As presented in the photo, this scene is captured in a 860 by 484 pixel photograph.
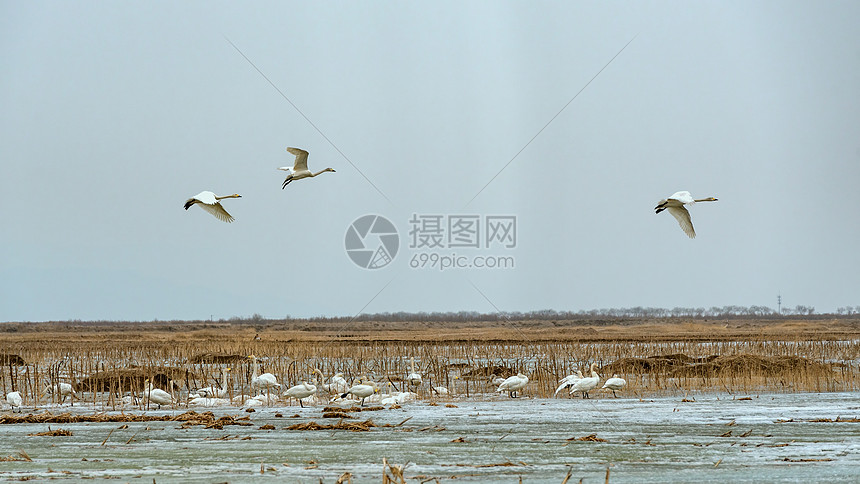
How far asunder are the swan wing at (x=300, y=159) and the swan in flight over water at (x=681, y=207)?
736 centimetres

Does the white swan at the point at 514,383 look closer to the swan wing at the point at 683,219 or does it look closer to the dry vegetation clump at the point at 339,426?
the swan wing at the point at 683,219

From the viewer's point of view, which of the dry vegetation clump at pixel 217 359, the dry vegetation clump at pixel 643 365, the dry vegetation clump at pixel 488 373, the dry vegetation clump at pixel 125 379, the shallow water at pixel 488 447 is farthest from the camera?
the dry vegetation clump at pixel 217 359

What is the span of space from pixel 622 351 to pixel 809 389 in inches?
453

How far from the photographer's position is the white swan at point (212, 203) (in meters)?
16.5

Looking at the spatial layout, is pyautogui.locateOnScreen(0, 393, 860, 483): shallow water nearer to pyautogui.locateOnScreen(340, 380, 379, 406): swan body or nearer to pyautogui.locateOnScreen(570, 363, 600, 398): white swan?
pyautogui.locateOnScreen(340, 380, 379, 406): swan body

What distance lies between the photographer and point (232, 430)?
43.9 ft

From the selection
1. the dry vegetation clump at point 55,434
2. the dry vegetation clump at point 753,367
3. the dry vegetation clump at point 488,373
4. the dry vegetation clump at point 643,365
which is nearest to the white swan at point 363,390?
the dry vegetation clump at point 55,434

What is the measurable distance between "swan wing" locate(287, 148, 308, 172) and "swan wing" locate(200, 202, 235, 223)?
2.64m

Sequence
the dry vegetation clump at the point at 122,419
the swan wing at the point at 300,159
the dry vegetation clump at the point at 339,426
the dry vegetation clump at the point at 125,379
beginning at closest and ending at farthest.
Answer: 1. the dry vegetation clump at the point at 339,426
2. the dry vegetation clump at the point at 122,419
3. the swan wing at the point at 300,159
4. the dry vegetation clump at the point at 125,379

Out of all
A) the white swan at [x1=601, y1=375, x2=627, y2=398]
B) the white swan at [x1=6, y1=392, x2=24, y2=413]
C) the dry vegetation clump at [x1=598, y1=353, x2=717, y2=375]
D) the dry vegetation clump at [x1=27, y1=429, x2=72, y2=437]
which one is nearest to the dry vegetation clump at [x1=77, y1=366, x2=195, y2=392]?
the white swan at [x1=6, y1=392, x2=24, y2=413]

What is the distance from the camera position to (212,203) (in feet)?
54.7

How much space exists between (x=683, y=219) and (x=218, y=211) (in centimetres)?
868

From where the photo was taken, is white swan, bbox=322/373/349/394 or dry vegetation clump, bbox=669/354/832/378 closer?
white swan, bbox=322/373/349/394

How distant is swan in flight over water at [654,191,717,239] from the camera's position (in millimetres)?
16359
